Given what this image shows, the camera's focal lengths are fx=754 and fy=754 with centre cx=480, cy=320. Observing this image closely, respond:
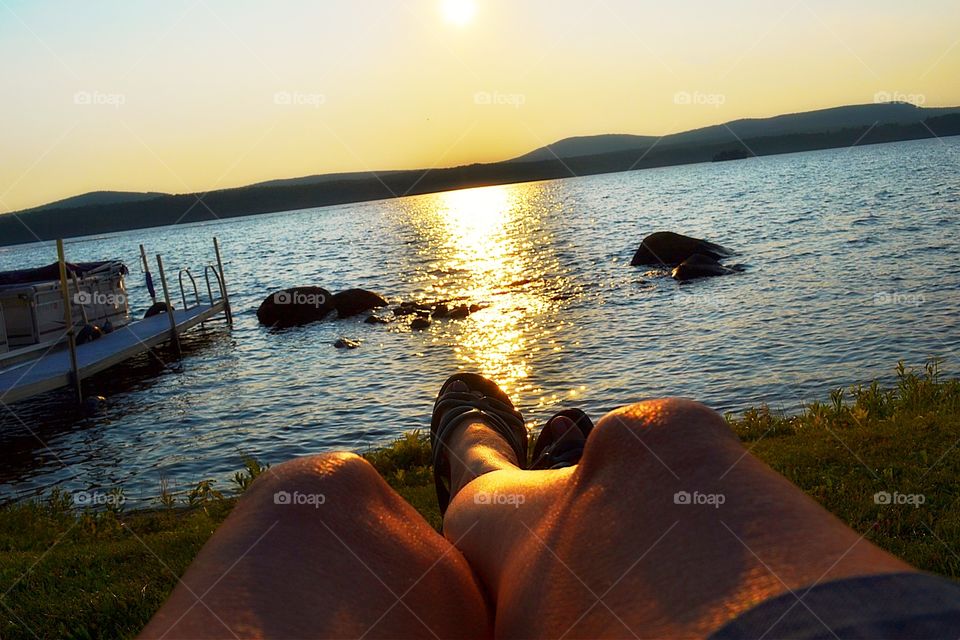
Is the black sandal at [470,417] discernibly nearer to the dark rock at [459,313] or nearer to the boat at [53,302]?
the boat at [53,302]

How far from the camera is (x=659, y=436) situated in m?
1.61

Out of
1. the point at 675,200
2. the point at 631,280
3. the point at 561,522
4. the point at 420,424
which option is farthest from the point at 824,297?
the point at 675,200

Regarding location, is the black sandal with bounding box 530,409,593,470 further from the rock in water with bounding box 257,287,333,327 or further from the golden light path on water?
the rock in water with bounding box 257,287,333,327

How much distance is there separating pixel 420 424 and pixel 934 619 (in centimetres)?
1339

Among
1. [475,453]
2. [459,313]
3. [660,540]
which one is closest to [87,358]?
[459,313]

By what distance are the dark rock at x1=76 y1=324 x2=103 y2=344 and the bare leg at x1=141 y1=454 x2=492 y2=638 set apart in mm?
24600

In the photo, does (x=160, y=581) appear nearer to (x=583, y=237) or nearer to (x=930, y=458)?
(x=930, y=458)

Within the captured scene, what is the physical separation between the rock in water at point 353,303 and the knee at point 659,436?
99.6 feet

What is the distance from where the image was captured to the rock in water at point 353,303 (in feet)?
105

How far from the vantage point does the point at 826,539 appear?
1226 mm

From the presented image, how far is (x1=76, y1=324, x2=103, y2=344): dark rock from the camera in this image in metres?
23.4

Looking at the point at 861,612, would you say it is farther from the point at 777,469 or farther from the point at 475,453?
the point at 777,469

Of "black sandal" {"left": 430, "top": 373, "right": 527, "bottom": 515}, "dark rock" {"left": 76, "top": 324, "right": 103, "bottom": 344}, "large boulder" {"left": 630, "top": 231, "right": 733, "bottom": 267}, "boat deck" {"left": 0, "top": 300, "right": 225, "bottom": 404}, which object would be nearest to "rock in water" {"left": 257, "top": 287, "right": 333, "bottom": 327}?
"boat deck" {"left": 0, "top": 300, "right": 225, "bottom": 404}

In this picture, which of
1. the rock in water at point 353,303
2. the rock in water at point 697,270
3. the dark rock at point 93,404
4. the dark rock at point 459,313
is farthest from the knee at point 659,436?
the rock in water at point 353,303
